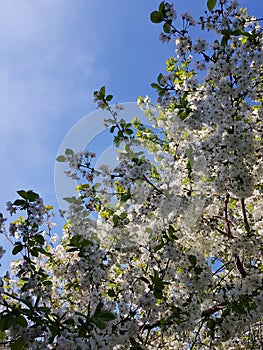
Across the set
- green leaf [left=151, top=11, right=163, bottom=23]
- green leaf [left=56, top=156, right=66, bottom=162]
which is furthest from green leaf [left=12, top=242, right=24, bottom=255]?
green leaf [left=151, top=11, right=163, bottom=23]

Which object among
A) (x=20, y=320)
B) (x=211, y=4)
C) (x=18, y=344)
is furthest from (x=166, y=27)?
(x=18, y=344)

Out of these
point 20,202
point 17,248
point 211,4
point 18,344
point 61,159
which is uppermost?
point 211,4

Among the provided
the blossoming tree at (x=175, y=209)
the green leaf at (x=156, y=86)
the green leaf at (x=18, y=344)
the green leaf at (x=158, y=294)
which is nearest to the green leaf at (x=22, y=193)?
the blossoming tree at (x=175, y=209)

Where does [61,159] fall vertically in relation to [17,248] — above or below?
above

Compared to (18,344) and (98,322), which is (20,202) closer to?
(18,344)

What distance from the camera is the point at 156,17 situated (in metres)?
3.78

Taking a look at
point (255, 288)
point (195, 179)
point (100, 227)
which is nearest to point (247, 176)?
point (195, 179)

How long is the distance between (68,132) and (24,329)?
10.6ft

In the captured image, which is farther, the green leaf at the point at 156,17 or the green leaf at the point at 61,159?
the green leaf at the point at 61,159

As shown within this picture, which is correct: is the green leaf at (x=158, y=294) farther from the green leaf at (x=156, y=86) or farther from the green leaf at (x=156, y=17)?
the green leaf at (x=156, y=17)

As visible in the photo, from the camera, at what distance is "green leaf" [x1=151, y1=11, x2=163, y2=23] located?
375cm

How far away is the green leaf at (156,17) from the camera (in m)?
3.75

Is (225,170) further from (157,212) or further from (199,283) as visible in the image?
(199,283)

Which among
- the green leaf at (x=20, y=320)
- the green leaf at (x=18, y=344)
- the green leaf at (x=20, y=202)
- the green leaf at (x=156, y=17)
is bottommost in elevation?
the green leaf at (x=18, y=344)
